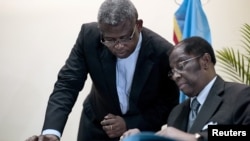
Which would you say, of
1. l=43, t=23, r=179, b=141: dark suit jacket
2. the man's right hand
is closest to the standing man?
→ l=43, t=23, r=179, b=141: dark suit jacket

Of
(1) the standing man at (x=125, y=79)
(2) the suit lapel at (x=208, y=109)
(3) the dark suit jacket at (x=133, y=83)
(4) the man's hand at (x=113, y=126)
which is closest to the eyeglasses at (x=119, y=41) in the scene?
(1) the standing man at (x=125, y=79)

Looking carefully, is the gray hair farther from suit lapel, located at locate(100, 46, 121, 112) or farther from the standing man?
suit lapel, located at locate(100, 46, 121, 112)

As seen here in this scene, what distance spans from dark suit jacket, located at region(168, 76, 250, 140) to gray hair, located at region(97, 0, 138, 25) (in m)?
0.44

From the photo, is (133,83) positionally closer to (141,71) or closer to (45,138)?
(141,71)

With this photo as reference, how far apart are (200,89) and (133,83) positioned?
36 centimetres

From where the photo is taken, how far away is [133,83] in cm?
168

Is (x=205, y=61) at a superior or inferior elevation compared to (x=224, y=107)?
superior

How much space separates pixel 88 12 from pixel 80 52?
3.62 ft

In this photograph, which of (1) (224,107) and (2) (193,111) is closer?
(1) (224,107)

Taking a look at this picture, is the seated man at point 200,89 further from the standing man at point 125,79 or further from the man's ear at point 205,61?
the standing man at point 125,79

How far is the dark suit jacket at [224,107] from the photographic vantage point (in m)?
1.25

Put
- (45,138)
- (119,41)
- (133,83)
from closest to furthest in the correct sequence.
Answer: (45,138) → (119,41) → (133,83)

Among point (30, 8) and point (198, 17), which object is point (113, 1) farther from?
point (30, 8)

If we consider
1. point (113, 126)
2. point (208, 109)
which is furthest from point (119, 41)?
point (208, 109)
